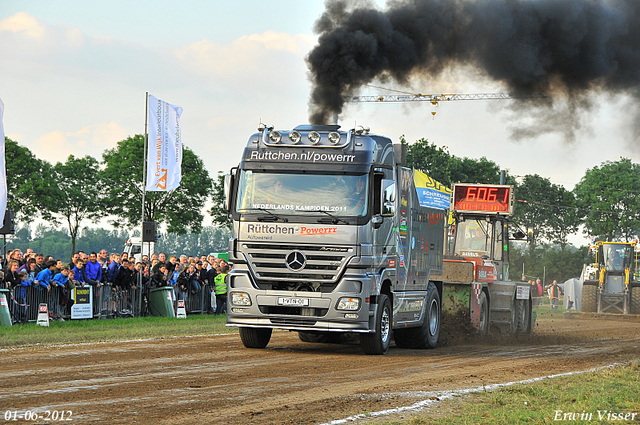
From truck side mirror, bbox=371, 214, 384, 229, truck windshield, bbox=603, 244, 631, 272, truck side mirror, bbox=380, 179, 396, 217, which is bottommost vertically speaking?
truck windshield, bbox=603, 244, 631, 272

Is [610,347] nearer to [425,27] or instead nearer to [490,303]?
[490,303]

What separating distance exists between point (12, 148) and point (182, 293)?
3762 cm

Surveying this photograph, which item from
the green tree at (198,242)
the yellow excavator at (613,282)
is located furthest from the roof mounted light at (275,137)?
the green tree at (198,242)

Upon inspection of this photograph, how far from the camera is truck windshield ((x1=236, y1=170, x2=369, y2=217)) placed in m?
13.0

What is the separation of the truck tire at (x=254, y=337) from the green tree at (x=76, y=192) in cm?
4612

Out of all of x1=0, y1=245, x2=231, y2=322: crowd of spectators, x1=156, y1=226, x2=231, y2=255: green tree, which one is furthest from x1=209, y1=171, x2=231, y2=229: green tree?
x1=156, y1=226, x2=231, y2=255: green tree

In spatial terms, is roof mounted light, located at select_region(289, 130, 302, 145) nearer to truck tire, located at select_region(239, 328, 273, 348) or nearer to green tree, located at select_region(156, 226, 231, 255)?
truck tire, located at select_region(239, 328, 273, 348)

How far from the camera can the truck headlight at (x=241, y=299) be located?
13328mm

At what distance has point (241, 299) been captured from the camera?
43.9ft

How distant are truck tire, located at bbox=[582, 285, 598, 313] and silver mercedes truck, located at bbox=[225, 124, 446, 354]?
21.4 m

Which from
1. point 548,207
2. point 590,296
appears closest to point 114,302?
point 590,296

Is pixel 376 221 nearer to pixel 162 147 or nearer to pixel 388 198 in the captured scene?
pixel 388 198

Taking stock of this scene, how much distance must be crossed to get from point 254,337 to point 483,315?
22.7ft

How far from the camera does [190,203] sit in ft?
196
